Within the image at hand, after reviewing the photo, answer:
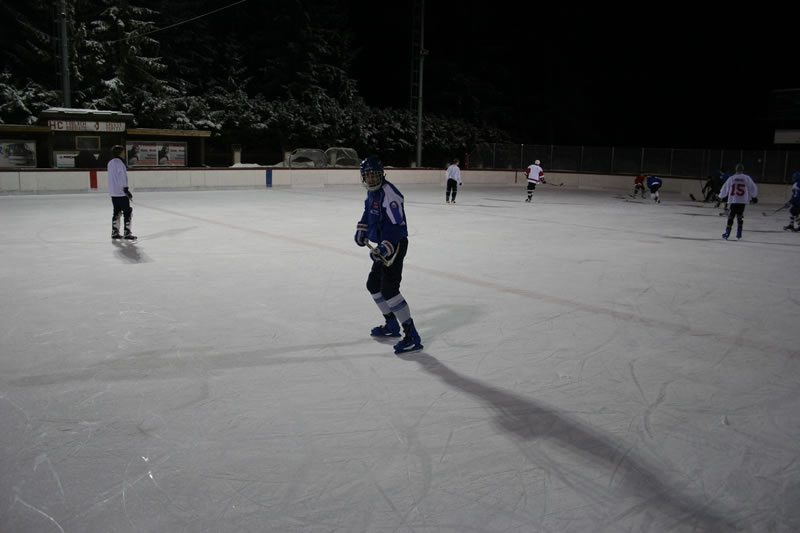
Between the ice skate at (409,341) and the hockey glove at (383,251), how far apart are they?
585 mm

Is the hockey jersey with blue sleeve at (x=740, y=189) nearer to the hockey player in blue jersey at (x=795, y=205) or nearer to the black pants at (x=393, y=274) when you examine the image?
the hockey player in blue jersey at (x=795, y=205)

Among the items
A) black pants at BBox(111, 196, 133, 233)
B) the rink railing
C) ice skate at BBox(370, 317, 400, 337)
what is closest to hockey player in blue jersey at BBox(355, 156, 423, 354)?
ice skate at BBox(370, 317, 400, 337)

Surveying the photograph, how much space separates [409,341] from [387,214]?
42.3 inches

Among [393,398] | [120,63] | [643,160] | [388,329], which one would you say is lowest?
[393,398]

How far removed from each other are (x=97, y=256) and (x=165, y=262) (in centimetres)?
123

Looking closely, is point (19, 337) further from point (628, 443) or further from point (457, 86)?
point (457, 86)

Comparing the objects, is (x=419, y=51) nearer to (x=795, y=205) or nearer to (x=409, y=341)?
(x=795, y=205)

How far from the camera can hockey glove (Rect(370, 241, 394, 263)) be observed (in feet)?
17.5

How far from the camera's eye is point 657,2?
168 ft

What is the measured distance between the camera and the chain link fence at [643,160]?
96.5 ft

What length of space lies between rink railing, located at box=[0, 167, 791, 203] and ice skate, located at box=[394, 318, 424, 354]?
19.4 m

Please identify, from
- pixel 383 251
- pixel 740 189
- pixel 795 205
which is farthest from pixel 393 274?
pixel 795 205

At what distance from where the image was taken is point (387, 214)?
5414mm

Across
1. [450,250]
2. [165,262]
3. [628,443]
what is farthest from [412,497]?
[450,250]
